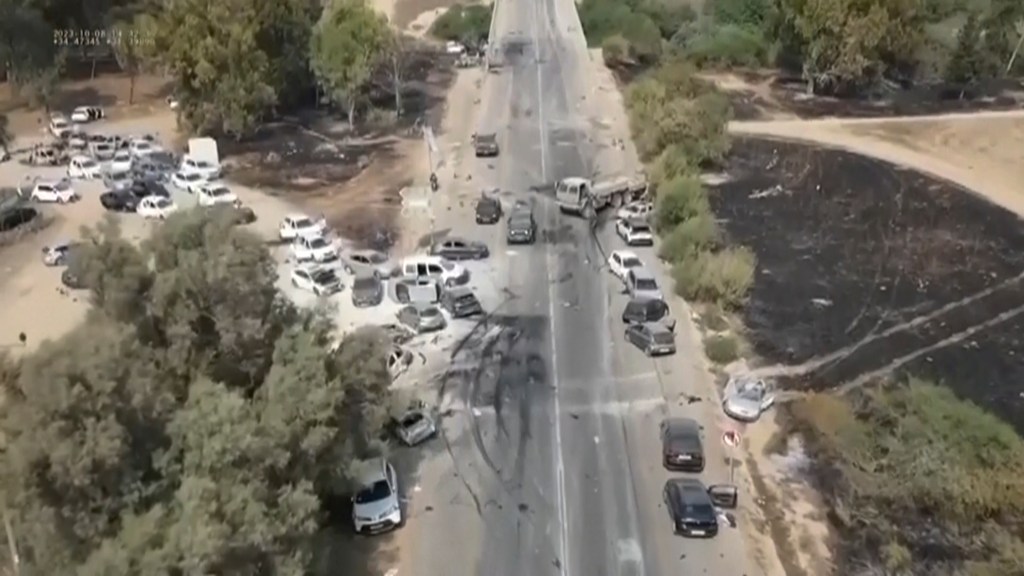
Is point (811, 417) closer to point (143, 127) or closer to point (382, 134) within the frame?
point (382, 134)

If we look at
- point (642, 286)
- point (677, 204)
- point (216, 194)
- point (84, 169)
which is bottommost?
point (84, 169)

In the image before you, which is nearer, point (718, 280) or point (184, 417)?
point (184, 417)

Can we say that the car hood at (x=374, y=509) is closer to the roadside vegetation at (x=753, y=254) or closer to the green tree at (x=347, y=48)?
the roadside vegetation at (x=753, y=254)

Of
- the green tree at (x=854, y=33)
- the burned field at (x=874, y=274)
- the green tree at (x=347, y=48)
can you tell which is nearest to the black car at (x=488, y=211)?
the burned field at (x=874, y=274)

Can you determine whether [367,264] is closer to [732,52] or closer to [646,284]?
[646,284]

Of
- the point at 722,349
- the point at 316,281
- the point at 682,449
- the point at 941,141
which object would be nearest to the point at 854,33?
the point at 941,141

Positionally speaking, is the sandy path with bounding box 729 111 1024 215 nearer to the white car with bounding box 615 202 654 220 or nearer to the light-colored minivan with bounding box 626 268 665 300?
the white car with bounding box 615 202 654 220

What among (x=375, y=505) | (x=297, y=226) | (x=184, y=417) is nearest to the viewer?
(x=184, y=417)

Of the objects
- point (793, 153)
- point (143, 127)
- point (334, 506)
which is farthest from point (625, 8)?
point (334, 506)
